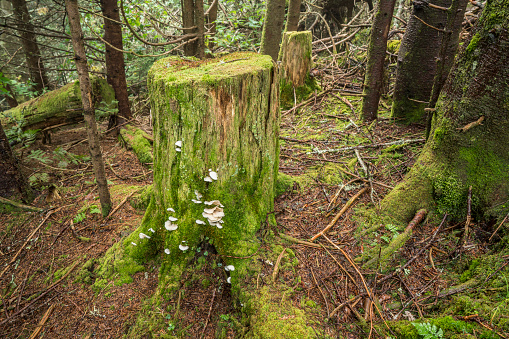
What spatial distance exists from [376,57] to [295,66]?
3034mm

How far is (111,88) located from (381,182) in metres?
6.58

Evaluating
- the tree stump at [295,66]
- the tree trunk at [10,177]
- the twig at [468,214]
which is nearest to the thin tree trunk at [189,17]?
the tree stump at [295,66]

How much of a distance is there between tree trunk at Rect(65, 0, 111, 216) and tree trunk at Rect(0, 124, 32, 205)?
1.58m

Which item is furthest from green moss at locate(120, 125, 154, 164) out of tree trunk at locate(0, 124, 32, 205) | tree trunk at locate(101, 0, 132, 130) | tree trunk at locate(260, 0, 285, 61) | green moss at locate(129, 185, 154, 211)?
tree trunk at locate(260, 0, 285, 61)

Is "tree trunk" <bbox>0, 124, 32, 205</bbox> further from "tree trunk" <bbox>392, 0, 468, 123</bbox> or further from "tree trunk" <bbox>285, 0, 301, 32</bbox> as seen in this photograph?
"tree trunk" <bbox>285, 0, 301, 32</bbox>

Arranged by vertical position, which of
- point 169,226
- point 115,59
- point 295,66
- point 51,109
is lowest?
point 169,226

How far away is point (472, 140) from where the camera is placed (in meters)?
2.96

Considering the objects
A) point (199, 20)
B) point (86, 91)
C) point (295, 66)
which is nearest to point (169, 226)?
point (86, 91)

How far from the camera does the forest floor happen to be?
243 centimetres

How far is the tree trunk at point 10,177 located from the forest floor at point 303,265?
27 cm

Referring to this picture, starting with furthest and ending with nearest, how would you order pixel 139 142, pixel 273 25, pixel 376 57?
pixel 273 25 < pixel 139 142 < pixel 376 57

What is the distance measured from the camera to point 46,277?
10.7 ft

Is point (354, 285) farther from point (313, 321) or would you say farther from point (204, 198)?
point (204, 198)

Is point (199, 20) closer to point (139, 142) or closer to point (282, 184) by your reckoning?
point (139, 142)
